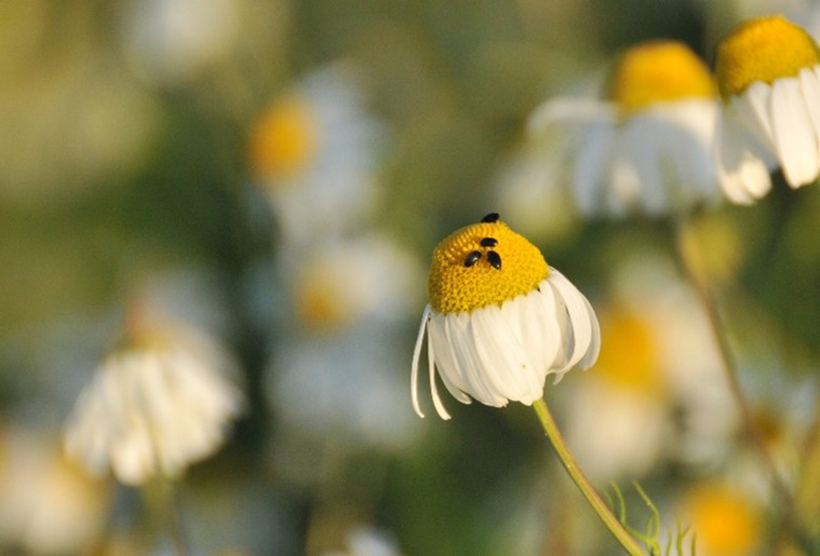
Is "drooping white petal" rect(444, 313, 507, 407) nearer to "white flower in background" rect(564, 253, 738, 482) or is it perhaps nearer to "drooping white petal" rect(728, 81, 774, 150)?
"drooping white petal" rect(728, 81, 774, 150)

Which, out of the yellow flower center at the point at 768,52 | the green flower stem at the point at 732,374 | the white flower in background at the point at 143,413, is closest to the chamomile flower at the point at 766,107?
the yellow flower center at the point at 768,52

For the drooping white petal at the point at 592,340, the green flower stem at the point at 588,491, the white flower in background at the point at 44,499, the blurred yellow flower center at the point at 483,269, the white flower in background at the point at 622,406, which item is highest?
the blurred yellow flower center at the point at 483,269

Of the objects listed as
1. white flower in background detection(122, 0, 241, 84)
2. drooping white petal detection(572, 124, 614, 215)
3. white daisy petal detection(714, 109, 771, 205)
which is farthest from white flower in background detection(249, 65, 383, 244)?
white daisy petal detection(714, 109, 771, 205)

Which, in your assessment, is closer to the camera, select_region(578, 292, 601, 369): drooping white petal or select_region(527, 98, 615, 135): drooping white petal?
select_region(578, 292, 601, 369): drooping white petal

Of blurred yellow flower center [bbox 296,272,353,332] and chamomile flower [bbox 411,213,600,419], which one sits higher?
chamomile flower [bbox 411,213,600,419]

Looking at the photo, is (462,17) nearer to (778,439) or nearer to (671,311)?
(671,311)

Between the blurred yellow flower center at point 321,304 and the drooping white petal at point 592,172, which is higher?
the drooping white petal at point 592,172

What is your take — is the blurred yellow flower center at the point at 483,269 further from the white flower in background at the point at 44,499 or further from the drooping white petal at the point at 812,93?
the white flower in background at the point at 44,499
